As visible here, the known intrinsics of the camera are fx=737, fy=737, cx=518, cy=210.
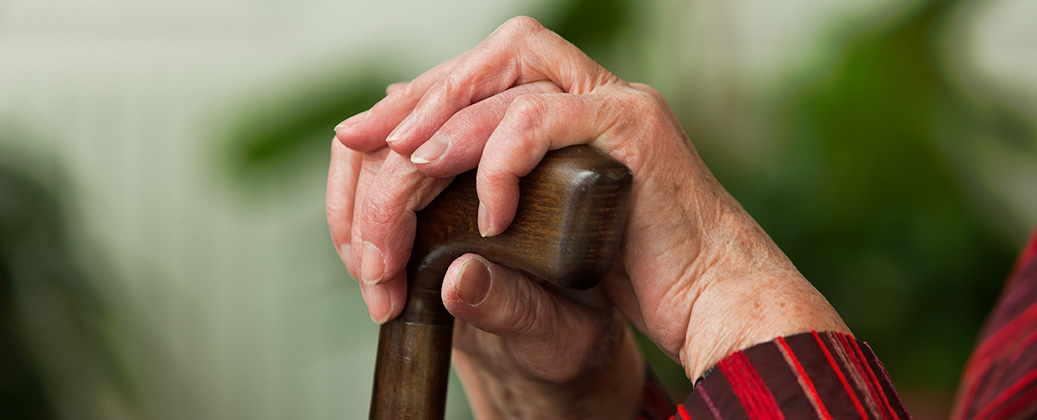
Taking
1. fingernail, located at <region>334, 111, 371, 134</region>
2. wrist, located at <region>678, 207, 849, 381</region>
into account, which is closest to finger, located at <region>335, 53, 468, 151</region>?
fingernail, located at <region>334, 111, 371, 134</region>

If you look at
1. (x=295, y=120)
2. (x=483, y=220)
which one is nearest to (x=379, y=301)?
(x=483, y=220)

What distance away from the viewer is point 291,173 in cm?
147

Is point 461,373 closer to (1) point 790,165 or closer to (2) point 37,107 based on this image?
(1) point 790,165

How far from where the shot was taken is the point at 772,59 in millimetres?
1595

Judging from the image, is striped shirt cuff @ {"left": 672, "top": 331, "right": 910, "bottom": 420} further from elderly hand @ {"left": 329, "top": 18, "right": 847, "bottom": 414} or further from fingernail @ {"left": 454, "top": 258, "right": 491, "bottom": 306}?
fingernail @ {"left": 454, "top": 258, "right": 491, "bottom": 306}

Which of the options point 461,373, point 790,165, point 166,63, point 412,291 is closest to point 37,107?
point 166,63

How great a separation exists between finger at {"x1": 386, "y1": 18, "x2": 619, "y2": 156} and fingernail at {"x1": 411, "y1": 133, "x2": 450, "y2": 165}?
1.9 inches

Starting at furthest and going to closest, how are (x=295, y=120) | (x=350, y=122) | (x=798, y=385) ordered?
1. (x=295, y=120)
2. (x=350, y=122)
3. (x=798, y=385)

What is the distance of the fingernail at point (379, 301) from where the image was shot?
0.48 metres

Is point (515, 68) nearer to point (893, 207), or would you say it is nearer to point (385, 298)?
point (385, 298)

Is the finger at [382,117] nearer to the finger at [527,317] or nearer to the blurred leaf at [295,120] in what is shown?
the finger at [527,317]

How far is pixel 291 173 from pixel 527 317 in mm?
1072

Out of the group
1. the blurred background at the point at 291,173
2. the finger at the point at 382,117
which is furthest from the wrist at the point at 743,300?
the blurred background at the point at 291,173

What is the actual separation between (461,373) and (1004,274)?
125 cm
